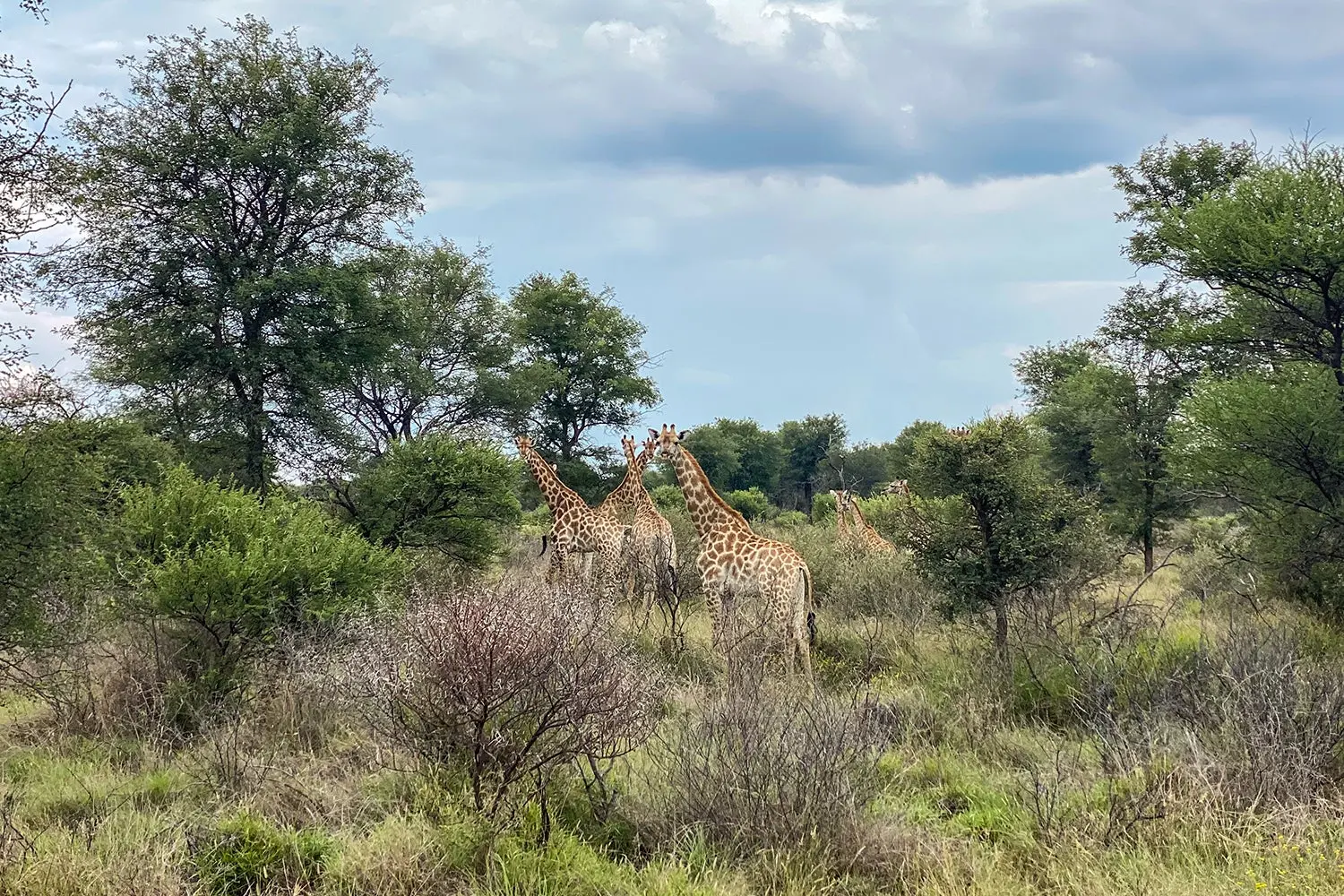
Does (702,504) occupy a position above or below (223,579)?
above

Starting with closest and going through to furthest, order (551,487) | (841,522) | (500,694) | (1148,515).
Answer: (500,694) → (551,487) → (841,522) → (1148,515)

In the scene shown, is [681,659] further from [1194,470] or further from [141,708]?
[1194,470]

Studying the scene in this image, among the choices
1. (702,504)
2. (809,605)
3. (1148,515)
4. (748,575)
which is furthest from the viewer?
(1148,515)

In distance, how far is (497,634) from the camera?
537 centimetres

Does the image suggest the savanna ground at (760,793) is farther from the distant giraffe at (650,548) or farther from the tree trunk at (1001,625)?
the distant giraffe at (650,548)

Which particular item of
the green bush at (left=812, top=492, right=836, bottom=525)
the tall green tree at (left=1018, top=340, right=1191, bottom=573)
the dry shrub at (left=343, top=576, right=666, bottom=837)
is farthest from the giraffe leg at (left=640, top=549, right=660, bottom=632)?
the green bush at (left=812, top=492, right=836, bottom=525)

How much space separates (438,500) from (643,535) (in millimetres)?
3202

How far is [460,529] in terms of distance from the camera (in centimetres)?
1386

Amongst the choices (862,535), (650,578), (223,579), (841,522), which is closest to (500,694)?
(223,579)

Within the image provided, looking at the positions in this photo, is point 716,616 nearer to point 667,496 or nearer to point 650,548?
point 650,548

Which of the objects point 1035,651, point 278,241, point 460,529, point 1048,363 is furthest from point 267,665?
point 1048,363

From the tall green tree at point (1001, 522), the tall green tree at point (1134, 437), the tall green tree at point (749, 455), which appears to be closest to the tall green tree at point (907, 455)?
the tall green tree at point (1001, 522)

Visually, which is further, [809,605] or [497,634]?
[809,605]

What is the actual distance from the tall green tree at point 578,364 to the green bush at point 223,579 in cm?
1711
